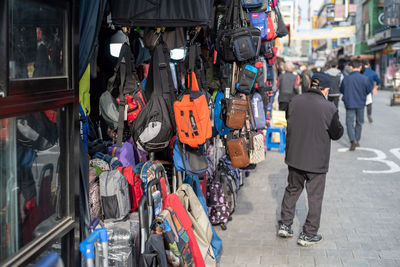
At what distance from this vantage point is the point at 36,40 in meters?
3.10

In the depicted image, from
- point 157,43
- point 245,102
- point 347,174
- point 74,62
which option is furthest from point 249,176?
point 74,62

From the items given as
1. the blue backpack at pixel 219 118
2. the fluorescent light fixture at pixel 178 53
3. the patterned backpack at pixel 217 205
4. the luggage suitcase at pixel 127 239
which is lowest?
the patterned backpack at pixel 217 205

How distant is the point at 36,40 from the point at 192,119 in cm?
203

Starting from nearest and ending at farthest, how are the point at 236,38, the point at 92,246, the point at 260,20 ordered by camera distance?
the point at 92,246 < the point at 236,38 < the point at 260,20

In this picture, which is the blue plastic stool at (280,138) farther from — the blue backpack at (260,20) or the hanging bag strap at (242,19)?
the hanging bag strap at (242,19)

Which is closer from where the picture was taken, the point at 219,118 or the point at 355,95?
the point at 219,118

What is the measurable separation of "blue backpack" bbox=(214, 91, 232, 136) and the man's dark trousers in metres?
1.03

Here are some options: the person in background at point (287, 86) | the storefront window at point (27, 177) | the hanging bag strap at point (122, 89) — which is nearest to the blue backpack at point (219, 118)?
the hanging bag strap at point (122, 89)

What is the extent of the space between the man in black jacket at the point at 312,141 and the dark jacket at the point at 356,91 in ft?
21.3

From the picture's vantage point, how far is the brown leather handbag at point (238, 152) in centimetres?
629

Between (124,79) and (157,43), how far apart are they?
0.50 meters

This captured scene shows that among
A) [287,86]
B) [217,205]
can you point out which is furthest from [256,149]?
[287,86]

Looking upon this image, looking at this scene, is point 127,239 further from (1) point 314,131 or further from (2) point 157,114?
(1) point 314,131

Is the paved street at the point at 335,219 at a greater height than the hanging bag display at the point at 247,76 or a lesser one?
lesser
